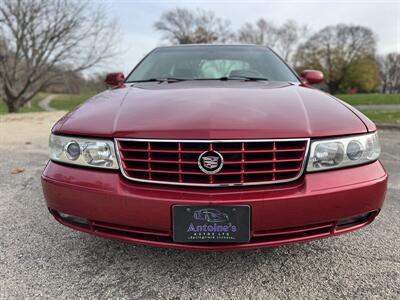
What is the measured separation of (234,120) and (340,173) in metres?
0.61

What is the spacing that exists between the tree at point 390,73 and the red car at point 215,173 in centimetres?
7502

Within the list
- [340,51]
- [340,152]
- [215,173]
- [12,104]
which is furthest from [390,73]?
[215,173]

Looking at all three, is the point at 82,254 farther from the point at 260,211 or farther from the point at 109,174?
the point at 260,211

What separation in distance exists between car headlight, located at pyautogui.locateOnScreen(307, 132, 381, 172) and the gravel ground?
0.65 m

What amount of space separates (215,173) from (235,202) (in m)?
0.17

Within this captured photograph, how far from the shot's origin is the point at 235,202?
1638mm

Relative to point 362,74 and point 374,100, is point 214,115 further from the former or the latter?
point 362,74

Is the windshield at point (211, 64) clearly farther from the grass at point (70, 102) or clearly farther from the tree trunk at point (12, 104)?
the grass at point (70, 102)

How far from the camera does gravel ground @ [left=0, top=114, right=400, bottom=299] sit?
183 cm

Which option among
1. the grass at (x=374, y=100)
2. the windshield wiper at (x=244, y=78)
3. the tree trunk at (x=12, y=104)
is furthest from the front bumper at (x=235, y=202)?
the tree trunk at (x=12, y=104)

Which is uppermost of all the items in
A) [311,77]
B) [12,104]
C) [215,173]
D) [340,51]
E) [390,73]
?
[311,77]

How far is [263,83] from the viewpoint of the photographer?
2.66 metres

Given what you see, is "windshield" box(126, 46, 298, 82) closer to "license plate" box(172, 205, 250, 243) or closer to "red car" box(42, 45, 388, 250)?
"red car" box(42, 45, 388, 250)

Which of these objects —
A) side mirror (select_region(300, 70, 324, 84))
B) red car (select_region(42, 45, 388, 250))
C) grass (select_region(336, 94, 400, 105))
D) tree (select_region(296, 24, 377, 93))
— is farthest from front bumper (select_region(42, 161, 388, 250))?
tree (select_region(296, 24, 377, 93))
